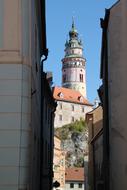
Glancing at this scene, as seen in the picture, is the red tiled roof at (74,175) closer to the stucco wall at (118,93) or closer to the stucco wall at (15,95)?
the stucco wall at (118,93)

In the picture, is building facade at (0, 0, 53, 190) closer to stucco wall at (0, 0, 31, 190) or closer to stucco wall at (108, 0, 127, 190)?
stucco wall at (0, 0, 31, 190)

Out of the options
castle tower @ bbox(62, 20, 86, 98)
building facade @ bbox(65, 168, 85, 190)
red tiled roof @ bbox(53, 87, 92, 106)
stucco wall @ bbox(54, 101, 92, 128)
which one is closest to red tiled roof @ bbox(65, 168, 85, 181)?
building facade @ bbox(65, 168, 85, 190)

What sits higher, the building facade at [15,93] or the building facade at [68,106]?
the building facade at [68,106]

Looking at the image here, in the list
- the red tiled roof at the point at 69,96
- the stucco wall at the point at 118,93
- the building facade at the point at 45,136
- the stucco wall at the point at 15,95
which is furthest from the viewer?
the red tiled roof at the point at 69,96

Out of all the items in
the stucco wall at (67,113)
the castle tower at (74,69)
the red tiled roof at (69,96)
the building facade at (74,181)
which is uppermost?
the castle tower at (74,69)

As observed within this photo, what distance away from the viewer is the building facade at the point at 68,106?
121688 millimetres

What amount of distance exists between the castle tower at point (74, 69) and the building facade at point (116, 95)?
418ft

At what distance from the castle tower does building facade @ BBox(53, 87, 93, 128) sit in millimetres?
14438

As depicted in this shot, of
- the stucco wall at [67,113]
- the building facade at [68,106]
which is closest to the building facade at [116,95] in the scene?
the building facade at [68,106]

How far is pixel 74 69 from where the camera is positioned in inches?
5822

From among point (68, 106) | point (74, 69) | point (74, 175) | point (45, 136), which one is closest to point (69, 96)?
point (68, 106)

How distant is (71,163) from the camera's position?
365 feet

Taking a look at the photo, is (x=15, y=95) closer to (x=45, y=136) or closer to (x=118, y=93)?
(x=118, y=93)

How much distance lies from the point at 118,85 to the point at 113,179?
3304 mm
